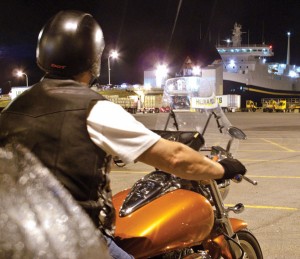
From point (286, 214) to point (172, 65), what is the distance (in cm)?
8453

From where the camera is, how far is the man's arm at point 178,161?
187 cm

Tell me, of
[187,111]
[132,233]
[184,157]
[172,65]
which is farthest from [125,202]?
[172,65]

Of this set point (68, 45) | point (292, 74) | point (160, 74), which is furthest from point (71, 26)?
point (292, 74)

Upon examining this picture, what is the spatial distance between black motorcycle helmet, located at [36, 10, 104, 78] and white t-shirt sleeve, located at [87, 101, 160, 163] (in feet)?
0.82

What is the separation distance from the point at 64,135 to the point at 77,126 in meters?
0.06

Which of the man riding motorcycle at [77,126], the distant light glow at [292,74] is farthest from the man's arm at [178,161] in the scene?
the distant light glow at [292,74]

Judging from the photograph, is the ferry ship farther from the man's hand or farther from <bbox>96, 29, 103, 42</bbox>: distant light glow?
<bbox>96, 29, 103, 42</bbox>: distant light glow

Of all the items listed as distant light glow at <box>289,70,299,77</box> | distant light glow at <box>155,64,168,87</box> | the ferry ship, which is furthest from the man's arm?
distant light glow at <box>289,70,299,77</box>

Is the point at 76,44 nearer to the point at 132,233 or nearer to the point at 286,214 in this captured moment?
the point at 132,233

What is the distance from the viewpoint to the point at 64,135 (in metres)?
1.73

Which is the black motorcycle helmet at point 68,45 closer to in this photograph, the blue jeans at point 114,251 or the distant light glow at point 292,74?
the blue jeans at point 114,251

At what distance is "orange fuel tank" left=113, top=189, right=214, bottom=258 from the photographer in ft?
7.57

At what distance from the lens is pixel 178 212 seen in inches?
97.0

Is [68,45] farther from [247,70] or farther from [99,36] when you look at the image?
[247,70]
